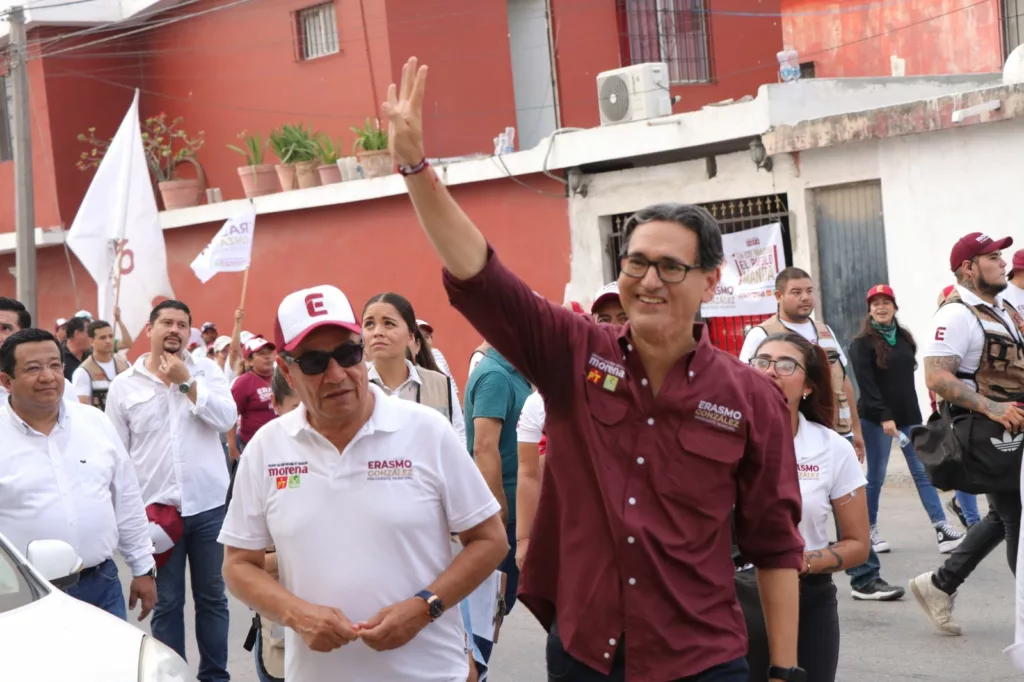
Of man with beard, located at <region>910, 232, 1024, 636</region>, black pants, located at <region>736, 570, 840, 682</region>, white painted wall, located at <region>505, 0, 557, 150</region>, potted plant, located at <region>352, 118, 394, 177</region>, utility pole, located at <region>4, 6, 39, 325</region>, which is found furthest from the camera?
white painted wall, located at <region>505, 0, 557, 150</region>

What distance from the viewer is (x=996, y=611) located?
25.8ft

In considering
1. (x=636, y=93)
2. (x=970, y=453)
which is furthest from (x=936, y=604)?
(x=636, y=93)

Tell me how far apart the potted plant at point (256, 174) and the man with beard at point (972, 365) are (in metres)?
14.8

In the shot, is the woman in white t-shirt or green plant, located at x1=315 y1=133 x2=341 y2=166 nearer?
the woman in white t-shirt

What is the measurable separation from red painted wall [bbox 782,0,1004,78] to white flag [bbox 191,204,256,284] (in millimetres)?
12491

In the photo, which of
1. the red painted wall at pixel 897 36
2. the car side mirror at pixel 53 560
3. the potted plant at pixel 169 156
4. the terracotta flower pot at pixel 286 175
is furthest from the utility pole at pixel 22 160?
the car side mirror at pixel 53 560

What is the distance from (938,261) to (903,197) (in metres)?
0.71

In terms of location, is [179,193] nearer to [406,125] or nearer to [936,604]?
[936,604]

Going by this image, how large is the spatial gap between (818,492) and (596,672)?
181cm

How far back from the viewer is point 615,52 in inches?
825

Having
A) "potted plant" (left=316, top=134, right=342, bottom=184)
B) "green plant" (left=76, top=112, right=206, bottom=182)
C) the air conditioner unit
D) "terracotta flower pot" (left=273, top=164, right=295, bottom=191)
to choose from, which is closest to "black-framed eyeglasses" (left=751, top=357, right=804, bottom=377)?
the air conditioner unit

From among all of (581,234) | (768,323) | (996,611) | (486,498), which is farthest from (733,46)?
(486,498)

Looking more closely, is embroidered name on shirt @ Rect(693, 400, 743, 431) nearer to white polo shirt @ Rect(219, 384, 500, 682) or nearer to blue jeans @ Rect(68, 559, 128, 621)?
white polo shirt @ Rect(219, 384, 500, 682)

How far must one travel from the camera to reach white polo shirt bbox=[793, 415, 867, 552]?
4.72m
